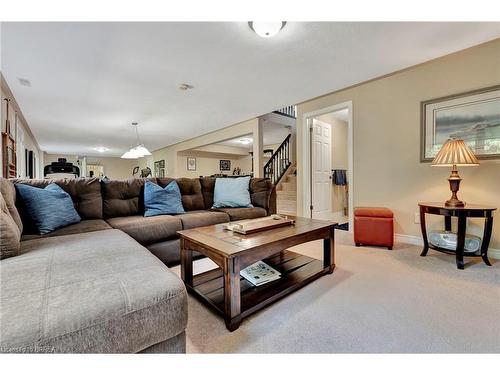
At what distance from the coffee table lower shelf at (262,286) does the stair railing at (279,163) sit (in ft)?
14.2

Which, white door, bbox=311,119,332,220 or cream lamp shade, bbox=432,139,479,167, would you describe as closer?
cream lamp shade, bbox=432,139,479,167

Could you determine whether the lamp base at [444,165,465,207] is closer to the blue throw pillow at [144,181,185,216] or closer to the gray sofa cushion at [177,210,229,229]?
the gray sofa cushion at [177,210,229,229]

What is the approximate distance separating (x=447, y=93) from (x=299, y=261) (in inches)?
101

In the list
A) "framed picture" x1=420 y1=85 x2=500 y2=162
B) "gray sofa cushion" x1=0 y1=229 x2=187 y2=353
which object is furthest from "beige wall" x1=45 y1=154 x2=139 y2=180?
"framed picture" x1=420 y1=85 x2=500 y2=162

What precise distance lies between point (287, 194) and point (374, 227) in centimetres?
303

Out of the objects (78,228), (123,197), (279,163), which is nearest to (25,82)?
(123,197)

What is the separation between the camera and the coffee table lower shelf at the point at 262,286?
4.90 feet

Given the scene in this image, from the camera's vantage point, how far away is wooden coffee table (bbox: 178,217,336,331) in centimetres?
135

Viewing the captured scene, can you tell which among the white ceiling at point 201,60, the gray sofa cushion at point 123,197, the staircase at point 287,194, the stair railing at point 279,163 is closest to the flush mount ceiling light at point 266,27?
the white ceiling at point 201,60

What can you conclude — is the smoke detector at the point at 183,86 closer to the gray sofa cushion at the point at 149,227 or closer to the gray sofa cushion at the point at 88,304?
the gray sofa cushion at the point at 149,227

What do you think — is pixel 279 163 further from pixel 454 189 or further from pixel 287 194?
pixel 454 189

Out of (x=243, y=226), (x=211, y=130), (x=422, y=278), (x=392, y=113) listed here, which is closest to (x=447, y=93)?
(x=392, y=113)

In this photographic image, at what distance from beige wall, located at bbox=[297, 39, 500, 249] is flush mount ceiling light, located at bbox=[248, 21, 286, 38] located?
1.95 m

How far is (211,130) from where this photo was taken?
6.23 metres
